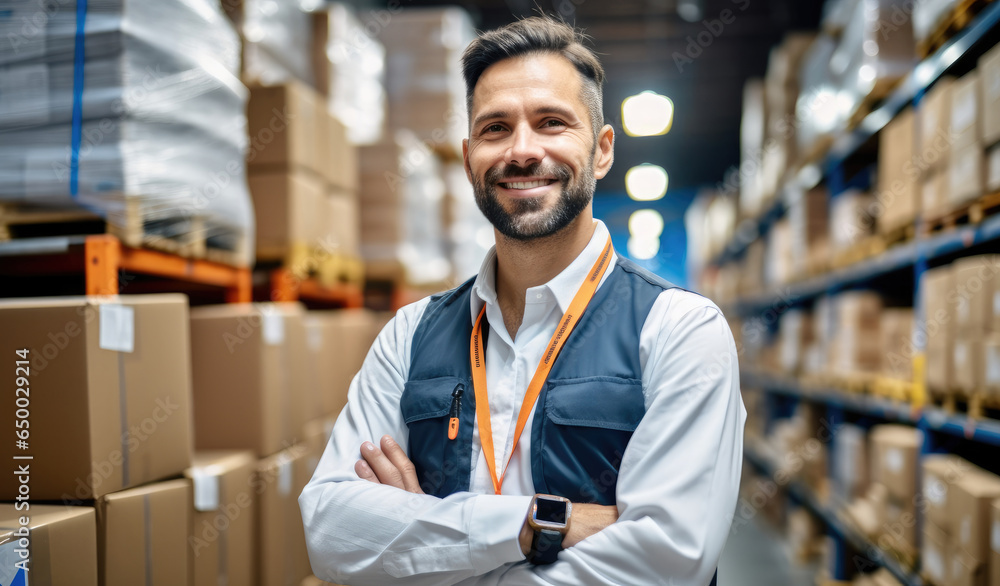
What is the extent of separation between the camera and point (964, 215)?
2982 millimetres

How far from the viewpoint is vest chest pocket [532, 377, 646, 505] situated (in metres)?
1.59

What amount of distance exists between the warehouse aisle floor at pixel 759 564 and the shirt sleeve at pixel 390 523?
402cm

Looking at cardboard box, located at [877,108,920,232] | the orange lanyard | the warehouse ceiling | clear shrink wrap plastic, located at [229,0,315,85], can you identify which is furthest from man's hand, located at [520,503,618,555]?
the warehouse ceiling

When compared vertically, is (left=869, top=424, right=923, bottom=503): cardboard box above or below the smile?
below

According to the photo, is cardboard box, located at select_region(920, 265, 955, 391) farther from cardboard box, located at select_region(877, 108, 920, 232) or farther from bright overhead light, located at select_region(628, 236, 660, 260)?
bright overhead light, located at select_region(628, 236, 660, 260)

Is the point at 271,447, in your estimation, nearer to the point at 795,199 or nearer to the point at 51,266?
the point at 51,266

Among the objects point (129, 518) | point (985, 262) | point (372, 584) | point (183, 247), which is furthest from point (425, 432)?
point (985, 262)

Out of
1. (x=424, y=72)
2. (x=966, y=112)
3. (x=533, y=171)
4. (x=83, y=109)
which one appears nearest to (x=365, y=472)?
(x=533, y=171)

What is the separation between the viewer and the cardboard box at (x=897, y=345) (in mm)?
3639

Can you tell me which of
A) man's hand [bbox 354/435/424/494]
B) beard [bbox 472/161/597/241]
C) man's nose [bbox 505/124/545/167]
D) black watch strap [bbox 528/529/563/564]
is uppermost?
man's nose [bbox 505/124/545/167]

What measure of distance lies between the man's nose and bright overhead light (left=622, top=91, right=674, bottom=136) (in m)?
6.09

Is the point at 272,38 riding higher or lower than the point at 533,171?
higher

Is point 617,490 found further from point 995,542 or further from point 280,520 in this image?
point 280,520

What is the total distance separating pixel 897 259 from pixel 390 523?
10.2 feet
